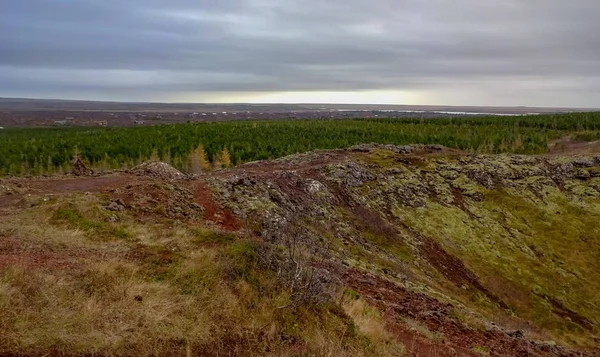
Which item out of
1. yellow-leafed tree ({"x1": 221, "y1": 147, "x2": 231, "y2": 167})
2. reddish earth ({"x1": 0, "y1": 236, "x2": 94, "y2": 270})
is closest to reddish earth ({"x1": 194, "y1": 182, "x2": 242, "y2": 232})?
reddish earth ({"x1": 0, "y1": 236, "x2": 94, "y2": 270})

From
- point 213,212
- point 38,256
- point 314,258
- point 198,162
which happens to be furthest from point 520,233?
point 198,162

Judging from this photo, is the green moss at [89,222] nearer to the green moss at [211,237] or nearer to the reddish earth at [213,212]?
the green moss at [211,237]

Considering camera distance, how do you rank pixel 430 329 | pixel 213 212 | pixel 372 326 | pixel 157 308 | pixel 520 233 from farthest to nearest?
1. pixel 520 233
2. pixel 213 212
3. pixel 430 329
4. pixel 372 326
5. pixel 157 308

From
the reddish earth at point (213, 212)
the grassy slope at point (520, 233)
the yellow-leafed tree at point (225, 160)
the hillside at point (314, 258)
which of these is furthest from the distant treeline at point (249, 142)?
the reddish earth at point (213, 212)

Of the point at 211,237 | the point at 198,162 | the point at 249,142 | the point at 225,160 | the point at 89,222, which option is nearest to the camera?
the point at 211,237

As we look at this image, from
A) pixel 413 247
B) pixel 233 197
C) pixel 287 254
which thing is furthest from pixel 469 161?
pixel 287 254

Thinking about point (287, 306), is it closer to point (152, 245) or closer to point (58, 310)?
point (58, 310)

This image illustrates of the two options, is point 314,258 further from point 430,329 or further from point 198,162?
point 198,162
